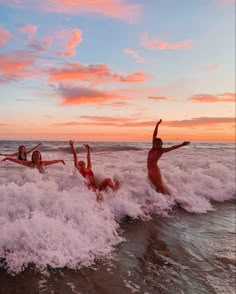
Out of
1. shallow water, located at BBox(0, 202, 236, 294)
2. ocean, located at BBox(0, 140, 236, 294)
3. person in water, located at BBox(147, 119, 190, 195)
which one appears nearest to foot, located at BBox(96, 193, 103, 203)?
ocean, located at BBox(0, 140, 236, 294)

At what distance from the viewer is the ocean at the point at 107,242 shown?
469 cm

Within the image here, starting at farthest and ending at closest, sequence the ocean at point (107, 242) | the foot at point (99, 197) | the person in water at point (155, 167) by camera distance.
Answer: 1. the person in water at point (155, 167)
2. the foot at point (99, 197)
3. the ocean at point (107, 242)

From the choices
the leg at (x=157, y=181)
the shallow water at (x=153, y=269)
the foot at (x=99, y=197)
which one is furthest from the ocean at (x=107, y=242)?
the leg at (x=157, y=181)

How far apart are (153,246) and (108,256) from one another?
43.0 inches

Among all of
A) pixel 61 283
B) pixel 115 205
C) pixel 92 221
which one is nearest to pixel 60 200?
pixel 92 221

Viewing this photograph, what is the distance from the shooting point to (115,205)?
8.34 m

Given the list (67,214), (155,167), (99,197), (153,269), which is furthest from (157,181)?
(153,269)

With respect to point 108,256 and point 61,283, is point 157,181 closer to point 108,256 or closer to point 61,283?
point 108,256

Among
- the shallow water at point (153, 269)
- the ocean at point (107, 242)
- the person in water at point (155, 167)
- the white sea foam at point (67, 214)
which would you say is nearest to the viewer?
the shallow water at point (153, 269)

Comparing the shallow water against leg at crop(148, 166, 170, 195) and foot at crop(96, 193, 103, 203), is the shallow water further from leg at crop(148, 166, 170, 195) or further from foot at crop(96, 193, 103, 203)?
leg at crop(148, 166, 170, 195)

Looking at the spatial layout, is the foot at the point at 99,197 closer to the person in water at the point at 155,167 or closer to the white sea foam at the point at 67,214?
the white sea foam at the point at 67,214

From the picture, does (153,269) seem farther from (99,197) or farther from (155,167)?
(155,167)

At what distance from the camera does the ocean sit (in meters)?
4.69

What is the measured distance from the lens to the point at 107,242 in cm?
622
